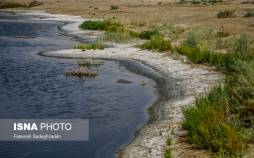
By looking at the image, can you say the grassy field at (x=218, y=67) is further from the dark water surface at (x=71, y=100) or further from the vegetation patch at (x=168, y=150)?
the dark water surface at (x=71, y=100)

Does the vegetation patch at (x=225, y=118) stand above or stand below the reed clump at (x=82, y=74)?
above

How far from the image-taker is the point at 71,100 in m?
20.3

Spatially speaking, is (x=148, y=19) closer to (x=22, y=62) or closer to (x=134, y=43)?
(x=134, y=43)

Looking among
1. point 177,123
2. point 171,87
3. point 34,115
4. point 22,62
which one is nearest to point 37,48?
point 22,62

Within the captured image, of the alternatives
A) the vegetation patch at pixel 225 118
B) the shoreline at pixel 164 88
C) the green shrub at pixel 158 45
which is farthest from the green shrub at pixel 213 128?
the green shrub at pixel 158 45

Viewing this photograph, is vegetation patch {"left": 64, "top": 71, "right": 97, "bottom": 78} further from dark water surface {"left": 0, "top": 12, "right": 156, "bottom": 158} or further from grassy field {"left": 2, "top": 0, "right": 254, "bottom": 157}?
grassy field {"left": 2, "top": 0, "right": 254, "bottom": 157}

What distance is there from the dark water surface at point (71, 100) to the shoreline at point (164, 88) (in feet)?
2.13

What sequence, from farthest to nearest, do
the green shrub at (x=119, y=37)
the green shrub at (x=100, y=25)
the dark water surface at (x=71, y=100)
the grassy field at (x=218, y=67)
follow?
the green shrub at (x=100, y=25) < the green shrub at (x=119, y=37) < the dark water surface at (x=71, y=100) < the grassy field at (x=218, y=67)

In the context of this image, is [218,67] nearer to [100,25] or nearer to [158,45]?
[158,45]

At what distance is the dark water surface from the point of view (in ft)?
47.1

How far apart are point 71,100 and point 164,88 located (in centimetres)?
496

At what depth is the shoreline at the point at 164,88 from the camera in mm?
13789

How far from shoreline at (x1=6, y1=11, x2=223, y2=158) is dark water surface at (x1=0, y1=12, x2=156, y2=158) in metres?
0.65

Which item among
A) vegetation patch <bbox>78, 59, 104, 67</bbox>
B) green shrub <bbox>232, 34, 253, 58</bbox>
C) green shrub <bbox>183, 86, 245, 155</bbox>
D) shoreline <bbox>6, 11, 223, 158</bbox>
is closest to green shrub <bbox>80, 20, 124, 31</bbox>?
shoreline <bbox>6, 11, 223, 158</bbox>
